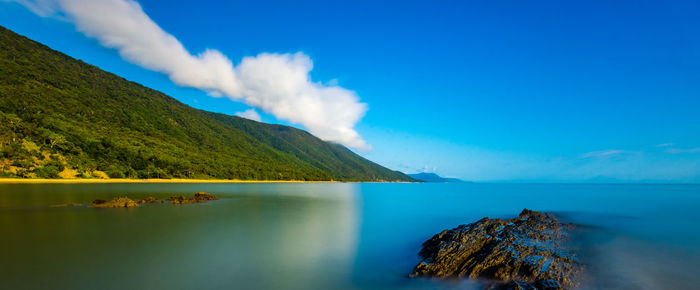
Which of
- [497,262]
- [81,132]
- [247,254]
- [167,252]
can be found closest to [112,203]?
[167,252]

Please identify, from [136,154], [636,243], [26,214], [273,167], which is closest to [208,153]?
[273,167]

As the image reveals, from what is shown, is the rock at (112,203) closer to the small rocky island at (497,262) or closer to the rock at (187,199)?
the rock at (187,199)

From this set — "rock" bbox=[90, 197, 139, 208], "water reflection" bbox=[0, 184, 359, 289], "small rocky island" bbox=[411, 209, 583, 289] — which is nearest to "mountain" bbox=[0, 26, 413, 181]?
"rock" bbox=[90, 197, 139, 208]

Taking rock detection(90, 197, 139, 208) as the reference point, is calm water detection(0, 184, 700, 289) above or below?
below

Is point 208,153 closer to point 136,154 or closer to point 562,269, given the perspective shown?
point 136,154

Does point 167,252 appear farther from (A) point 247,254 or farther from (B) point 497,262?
(B) point 497,262

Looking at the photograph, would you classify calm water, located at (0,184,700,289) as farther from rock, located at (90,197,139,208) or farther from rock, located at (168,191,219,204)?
rock, located at (168,191,219,204)

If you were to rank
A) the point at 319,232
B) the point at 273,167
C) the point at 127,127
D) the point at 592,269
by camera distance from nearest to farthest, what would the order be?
the point at 592,269
the point at 319,232
the point at 127,127
the point at 273,167

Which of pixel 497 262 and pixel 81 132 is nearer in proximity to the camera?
pixel 497 262

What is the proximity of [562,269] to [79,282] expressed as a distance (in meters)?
16.9

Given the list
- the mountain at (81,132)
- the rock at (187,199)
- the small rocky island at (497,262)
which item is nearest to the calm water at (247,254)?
the small rocky island at (497,262)

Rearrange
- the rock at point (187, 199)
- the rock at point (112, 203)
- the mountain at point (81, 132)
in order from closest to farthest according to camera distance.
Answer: the rock at point (112, 203)
the rock at point (187, 199)
the mountain at point (81, 132)

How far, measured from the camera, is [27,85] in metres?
126

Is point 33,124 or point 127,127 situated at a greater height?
point 127,127
